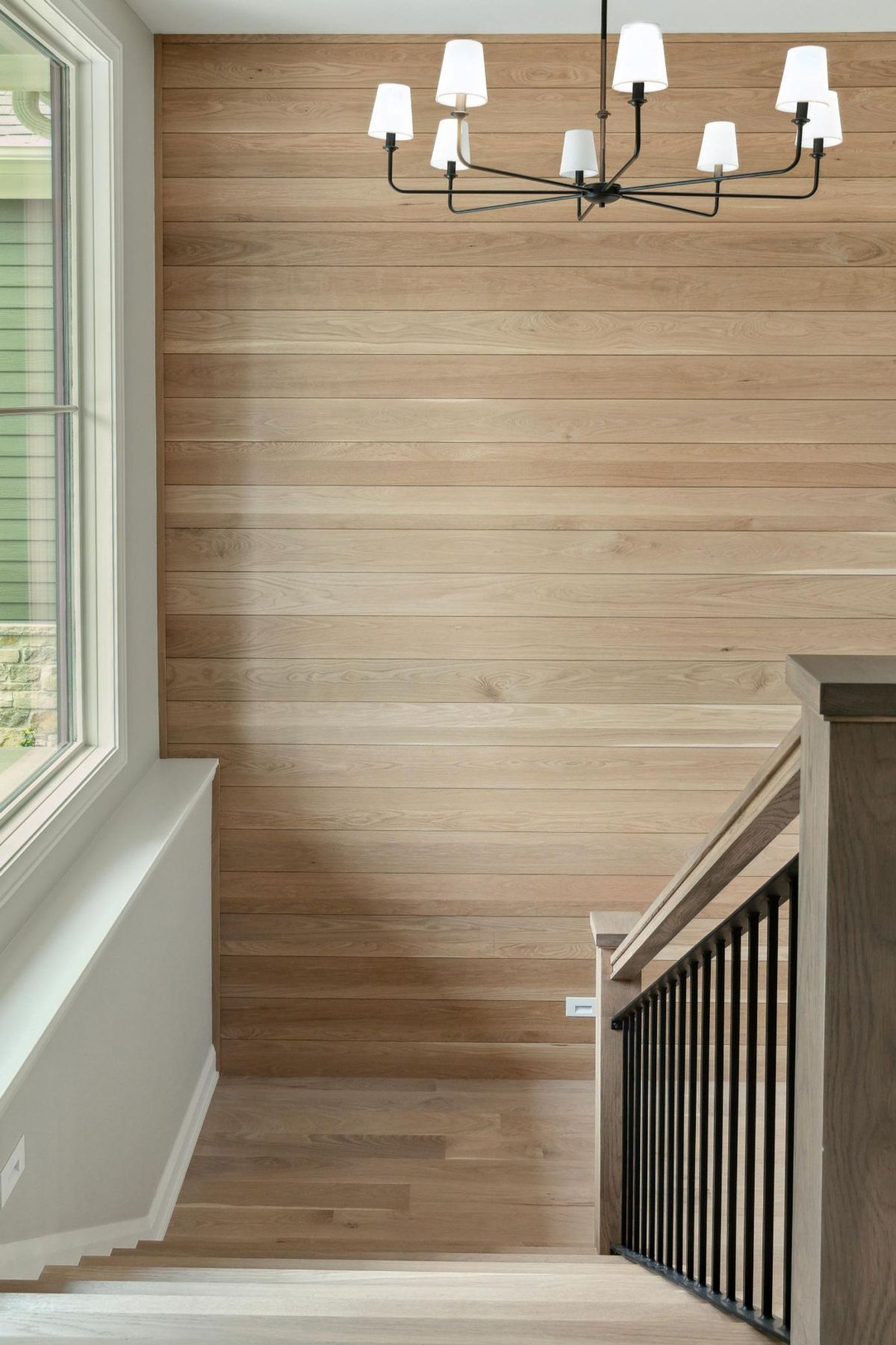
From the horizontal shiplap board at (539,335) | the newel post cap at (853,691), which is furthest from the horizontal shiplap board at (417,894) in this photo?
the newel post cap at (853,691)

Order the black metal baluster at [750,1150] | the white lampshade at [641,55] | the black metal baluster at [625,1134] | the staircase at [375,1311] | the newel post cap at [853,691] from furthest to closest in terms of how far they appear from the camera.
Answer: the black metal baluster at [625,1134] < the white lampshade at [641,55] < the black metal baluster at [750,1150] < the staircase at [375,1311] < the newel post cap at [853,691]

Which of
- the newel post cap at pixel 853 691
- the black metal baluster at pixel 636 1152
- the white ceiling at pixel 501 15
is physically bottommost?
the black metal baluster at pixel 636 1152

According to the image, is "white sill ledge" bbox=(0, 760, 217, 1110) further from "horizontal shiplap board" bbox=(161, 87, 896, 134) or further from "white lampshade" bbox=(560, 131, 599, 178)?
"horizontal shiplap board" bbox=(161, 87, 896, 134)

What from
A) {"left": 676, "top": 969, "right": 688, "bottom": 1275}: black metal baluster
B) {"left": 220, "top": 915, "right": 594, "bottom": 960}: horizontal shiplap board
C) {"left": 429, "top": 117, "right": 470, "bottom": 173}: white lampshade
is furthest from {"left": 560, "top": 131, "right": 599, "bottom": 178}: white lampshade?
Answer: {"left": 220, "top": 915, "right": 594, "bottom": 960}: horizontal shiplap board

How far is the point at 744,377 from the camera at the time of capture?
10.9ft

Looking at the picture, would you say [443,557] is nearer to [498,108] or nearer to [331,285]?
[331,285]

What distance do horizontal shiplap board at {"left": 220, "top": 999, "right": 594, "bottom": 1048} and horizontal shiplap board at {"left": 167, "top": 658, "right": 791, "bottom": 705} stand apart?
994 mm

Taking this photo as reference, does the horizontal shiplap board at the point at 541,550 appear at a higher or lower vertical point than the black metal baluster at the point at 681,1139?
higher

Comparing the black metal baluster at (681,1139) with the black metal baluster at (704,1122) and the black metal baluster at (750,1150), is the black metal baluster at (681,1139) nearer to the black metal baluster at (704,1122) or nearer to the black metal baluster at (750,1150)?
the black metal baluster at (704,1122)

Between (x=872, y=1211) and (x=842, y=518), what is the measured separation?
2636 millimetres

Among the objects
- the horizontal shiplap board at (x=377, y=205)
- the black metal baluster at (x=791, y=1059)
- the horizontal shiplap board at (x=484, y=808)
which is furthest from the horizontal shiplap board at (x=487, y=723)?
the black metal baluster at (x=791, y=1059)

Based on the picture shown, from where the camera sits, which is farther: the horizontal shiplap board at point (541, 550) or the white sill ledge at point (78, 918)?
the horizontal shiplap board at point (541, 550)

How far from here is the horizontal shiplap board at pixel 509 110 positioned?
321cm

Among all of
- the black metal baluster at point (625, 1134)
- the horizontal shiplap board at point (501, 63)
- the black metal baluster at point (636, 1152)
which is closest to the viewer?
the black metal baluster at point (636, 1152)
